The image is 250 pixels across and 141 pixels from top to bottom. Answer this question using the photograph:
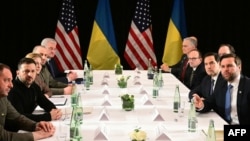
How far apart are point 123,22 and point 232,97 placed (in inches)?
183

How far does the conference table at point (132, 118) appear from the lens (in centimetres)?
313

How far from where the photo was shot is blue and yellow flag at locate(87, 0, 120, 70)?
8.05 m

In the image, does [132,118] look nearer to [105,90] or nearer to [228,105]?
[228,105]

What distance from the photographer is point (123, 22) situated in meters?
8.54

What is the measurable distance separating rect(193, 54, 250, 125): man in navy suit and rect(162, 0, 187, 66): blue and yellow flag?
370cm

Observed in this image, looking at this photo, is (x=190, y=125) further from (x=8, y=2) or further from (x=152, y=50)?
(x=8, y=2)

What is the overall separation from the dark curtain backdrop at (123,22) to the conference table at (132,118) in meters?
3.41

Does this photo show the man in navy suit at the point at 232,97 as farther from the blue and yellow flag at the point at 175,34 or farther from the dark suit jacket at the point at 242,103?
the blue and yellow flag at the point at 175,34

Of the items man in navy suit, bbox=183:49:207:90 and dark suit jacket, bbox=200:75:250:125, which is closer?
dark suit jacket, bbox=200:75:250:125

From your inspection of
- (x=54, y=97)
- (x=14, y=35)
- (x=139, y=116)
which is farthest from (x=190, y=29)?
(x=139, y=116)

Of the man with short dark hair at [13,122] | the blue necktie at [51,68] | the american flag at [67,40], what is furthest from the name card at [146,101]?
the american flag at [67,40]

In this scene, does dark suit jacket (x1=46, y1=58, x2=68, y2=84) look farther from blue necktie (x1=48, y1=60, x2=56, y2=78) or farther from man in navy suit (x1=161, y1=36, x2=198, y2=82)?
man in navy suit (x1=161, y1=36, x2=198, y2=82)

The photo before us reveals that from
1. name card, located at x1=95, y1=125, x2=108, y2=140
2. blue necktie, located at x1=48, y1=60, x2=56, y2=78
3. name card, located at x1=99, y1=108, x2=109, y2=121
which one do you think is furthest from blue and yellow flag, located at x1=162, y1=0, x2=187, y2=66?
name card, located at x1=95, y1=125, x2=108, y2=140

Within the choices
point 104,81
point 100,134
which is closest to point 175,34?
point 104,81
